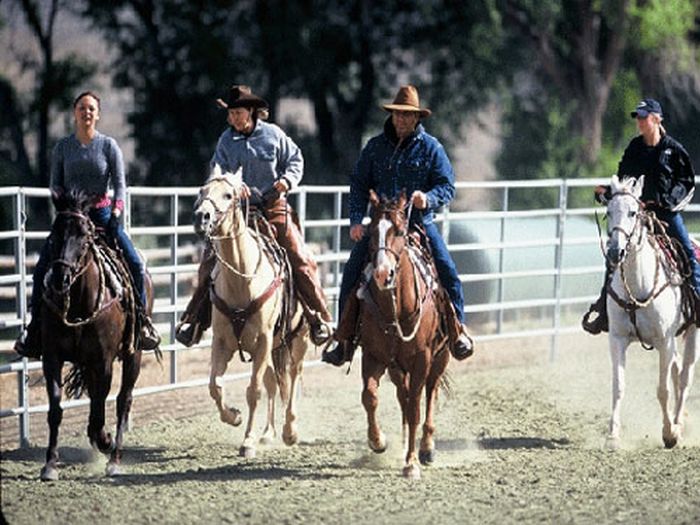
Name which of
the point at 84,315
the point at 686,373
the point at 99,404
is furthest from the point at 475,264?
the point at 84,315

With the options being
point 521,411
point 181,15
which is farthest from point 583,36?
point 521,411

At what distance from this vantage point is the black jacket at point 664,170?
9.87 meters

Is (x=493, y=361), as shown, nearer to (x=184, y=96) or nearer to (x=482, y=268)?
(x=482, y=268)

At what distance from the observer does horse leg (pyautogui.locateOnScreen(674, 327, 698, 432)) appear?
402 inches

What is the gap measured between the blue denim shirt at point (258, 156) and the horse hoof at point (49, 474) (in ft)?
7.87

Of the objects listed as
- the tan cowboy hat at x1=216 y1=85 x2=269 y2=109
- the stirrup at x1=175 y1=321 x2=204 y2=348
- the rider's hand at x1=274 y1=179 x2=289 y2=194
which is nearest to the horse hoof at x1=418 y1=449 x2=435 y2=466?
the stirrup at x1=175 y1=321 x2=204 y2=348

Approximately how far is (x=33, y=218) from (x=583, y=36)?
13.8m

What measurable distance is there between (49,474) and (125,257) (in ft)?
4.54

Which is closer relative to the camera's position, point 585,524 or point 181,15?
point 585,524

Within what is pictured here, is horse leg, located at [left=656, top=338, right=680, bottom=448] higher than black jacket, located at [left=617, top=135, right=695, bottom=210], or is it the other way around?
black jacket, located at [left=617, top=135, right=695, bottom=210]

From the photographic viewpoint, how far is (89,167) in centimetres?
859

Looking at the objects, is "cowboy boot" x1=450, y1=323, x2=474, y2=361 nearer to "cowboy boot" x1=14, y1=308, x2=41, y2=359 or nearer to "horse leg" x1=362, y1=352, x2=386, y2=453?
"horse leg" x1=362, y1=352, x2=386, y2=453

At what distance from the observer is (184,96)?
2923 centimetres

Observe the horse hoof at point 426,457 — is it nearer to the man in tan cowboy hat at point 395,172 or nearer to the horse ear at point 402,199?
the man in tan cowboy hat at point 395,172
